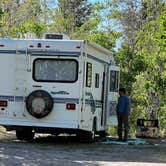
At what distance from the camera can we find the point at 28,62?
14.6 metres

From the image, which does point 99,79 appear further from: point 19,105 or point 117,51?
point 117,51

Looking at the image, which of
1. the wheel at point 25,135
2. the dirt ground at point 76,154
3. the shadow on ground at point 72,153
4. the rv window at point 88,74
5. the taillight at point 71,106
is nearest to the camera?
the dirt ground at point 76,154

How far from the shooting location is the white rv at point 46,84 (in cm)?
1438

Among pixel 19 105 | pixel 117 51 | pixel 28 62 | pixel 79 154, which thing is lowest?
pixel 79 154

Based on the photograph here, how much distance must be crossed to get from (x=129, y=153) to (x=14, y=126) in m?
3.36

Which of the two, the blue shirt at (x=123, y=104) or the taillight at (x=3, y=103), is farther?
the blue shirt at (x=123, y=104)

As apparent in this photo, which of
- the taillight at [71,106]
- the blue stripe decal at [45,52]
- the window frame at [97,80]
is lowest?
the taillight at [71,106]

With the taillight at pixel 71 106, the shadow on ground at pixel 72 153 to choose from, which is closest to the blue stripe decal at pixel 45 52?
the taillight at pixel 71 106

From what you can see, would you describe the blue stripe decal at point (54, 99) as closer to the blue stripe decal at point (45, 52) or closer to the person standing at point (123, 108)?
Result: the blue stripe decal at point (45, 52)

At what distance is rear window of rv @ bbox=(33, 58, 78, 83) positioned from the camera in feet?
47.4

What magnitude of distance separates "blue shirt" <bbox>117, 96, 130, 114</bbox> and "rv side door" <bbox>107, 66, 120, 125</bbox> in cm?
30

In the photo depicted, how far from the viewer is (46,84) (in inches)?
572

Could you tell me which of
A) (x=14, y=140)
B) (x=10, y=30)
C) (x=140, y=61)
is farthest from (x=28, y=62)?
(x=10, y=30)

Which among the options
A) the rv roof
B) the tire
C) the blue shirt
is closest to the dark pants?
the blue shirt
